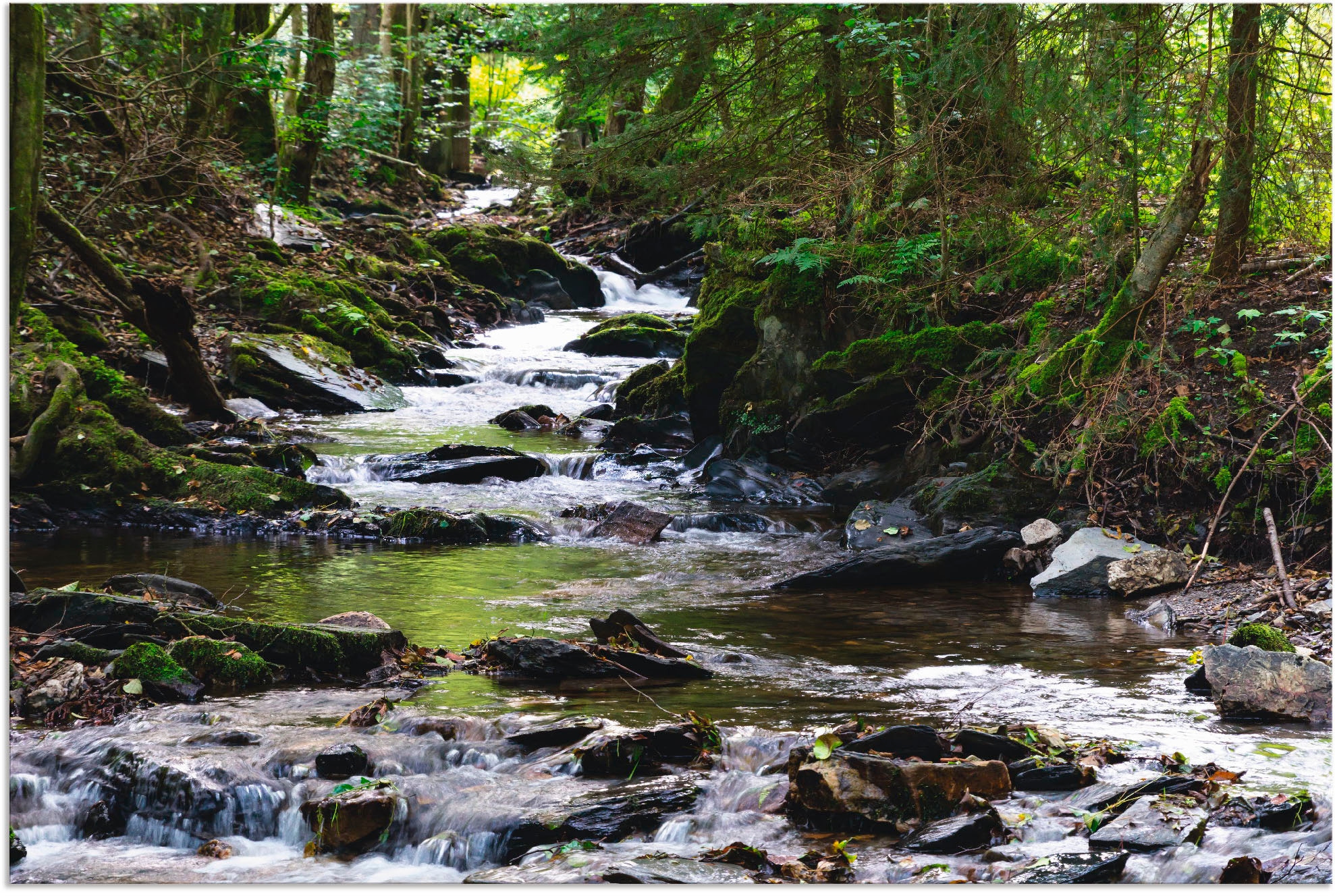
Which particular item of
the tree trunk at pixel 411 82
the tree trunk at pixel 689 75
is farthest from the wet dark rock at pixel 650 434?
the tree trunk at pixel 411 82

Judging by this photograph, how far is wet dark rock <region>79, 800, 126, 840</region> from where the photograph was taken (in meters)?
3.98

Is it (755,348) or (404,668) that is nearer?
(404,668)

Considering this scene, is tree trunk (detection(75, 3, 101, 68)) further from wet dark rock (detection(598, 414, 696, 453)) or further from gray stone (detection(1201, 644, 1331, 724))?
gray stone (detection(1201, 644, 1331, 724))

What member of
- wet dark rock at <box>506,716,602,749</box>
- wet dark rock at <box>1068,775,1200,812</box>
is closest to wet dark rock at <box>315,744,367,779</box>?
wet dark rock at <box>506,716,602,749</box>

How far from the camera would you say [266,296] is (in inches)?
687

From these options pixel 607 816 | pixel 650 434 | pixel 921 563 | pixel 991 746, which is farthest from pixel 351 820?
pixel 650 434

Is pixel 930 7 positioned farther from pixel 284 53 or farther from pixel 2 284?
pixel 284 53

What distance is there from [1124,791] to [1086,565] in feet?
13.4

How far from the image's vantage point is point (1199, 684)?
5.07 metres

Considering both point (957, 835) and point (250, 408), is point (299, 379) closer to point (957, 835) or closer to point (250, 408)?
point (250, 408)

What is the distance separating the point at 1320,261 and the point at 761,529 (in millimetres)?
5332

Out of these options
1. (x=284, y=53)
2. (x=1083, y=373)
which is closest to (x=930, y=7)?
(x=1083, y=373)

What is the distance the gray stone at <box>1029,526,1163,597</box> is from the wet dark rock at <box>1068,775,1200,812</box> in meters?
3.83

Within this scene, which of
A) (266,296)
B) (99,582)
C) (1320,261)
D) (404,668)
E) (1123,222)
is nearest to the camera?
(404,668)
